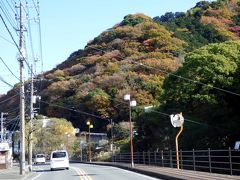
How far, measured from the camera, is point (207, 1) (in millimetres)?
124312

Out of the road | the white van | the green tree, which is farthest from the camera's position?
the white van

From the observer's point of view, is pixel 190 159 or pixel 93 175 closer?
pixel 93 175

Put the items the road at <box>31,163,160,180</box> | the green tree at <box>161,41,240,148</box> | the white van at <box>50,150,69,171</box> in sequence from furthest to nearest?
the white van at <box>50,150,69,171</box> < the green tree at <box>161,41,240,148</box> < the road at <box>31,163,160,180</box>

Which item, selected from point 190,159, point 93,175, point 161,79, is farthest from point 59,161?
point 161,79

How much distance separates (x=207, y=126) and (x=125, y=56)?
205 ft

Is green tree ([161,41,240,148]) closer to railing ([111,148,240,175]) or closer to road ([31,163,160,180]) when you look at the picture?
railing ([111,148,240,175])

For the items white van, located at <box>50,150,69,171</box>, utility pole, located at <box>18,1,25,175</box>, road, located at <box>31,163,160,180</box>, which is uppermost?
utility pole, located at <box>18,1,25,175</box>

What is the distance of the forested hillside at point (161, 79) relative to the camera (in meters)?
38.5

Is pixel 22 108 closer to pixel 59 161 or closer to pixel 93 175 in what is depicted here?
pixel 93 175

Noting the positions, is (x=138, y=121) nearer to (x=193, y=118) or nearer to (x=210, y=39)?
(x=193, y=118)

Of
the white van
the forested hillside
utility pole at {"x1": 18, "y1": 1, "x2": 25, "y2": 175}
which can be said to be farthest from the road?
the forested hillside

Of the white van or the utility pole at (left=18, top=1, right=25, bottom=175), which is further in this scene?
the white van

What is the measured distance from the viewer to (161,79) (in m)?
81.5

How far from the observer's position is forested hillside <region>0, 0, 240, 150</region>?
126 feet
